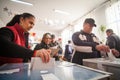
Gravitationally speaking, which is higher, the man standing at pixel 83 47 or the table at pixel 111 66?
the man standing at pixel 83 47

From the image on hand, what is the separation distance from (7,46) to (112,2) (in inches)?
176

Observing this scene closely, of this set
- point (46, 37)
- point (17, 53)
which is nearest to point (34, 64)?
point (17, 53)

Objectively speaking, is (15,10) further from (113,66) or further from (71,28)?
(113,66)

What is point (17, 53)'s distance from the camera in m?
0.66

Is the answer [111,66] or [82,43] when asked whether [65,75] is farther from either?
[82,43]

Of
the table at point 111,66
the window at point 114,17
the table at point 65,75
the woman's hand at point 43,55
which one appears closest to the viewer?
the table at point 65,75

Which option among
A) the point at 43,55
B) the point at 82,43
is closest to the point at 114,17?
the point at 82,43

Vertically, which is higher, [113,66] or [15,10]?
[15,10]

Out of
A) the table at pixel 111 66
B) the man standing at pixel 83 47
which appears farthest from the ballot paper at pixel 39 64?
the man standing at pixel 83 47

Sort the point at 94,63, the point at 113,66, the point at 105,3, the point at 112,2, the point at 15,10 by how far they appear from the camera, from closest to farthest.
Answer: the point at 113,66 → the point at 94,63 → the point at 112,2 → the point at 105,3 → the point at 15,10

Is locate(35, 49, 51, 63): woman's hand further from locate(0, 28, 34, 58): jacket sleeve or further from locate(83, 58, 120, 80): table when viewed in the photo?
locate(83, 58, 120, 80): table

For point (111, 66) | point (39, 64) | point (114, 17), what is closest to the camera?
point (39, 64)

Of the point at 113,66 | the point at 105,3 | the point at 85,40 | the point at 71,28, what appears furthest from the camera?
the point at 71,28

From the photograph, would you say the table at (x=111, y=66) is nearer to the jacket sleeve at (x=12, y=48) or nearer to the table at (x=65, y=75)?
the table at (x=65, y=75)
